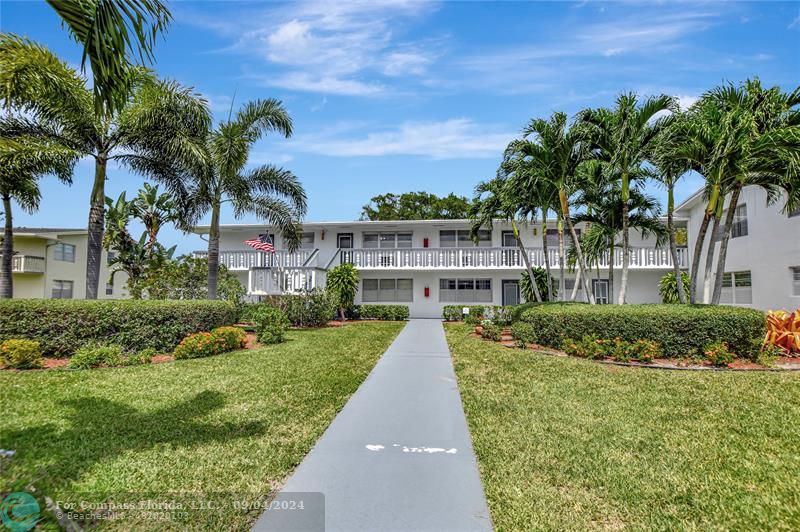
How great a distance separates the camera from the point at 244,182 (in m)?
16.0

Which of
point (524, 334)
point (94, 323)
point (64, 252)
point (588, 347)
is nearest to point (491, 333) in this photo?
point (524, 334)

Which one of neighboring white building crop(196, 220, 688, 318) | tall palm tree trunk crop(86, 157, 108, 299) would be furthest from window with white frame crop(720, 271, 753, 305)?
tall palm tree trunk crop(86, 157, 108, 299)

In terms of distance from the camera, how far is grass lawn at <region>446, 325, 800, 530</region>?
134 inches

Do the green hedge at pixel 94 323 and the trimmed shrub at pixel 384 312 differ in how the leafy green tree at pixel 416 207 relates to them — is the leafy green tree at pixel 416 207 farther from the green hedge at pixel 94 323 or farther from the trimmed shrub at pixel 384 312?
the green hedge at pixel 94 323

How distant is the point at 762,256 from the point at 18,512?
20876mm

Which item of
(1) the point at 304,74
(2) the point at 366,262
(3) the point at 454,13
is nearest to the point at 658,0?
(3) the point at 454,13

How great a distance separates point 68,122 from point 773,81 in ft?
61.2

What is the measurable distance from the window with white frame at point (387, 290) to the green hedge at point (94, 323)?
14316mm

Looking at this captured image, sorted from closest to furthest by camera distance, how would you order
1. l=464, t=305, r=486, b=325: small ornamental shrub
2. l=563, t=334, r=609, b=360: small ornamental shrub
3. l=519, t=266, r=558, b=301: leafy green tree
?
1. l=563, t=334, r=609, b=360: small ornamental shrub
2. l=464, t=305, r=486, b=325: small ornamental shrub
3. l=519, t=266, r=558, b=301: leafy green tree

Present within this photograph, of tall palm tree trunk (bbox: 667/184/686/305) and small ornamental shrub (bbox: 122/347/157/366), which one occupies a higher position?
tall palm tree trunk (bbox: 667/184/686/305)

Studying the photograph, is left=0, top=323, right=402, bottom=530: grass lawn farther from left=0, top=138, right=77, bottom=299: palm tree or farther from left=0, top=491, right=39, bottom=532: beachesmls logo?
left=0, top=138, right=77, bottom=299: palm tree

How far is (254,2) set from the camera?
7.27 metres

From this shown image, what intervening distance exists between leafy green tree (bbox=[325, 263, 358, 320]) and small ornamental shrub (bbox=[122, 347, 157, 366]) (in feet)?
36.9

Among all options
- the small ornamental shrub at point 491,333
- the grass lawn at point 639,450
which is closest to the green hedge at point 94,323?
the grass lawn at point 639,450
